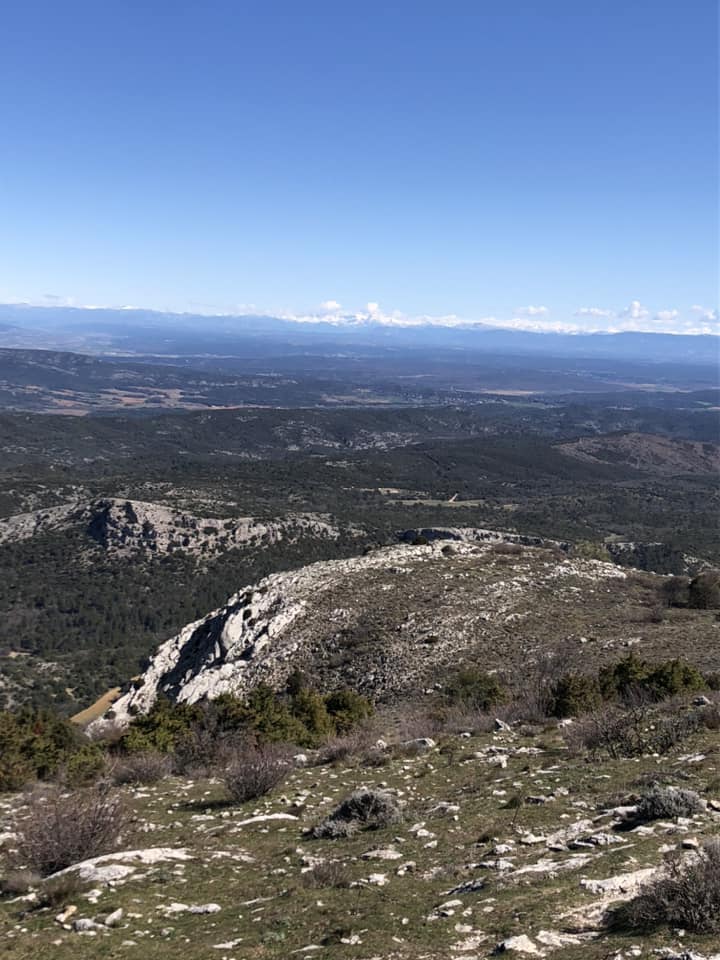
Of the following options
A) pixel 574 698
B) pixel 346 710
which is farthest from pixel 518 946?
pixel 346 710

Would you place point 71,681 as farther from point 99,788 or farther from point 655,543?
point 655,543

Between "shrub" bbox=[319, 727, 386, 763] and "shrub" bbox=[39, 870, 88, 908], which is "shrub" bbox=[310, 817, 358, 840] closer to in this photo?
"shrub" bbox=[39, 870, 88, 908]

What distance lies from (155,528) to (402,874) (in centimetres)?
9145

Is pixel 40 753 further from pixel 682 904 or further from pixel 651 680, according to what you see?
pixel 651 680

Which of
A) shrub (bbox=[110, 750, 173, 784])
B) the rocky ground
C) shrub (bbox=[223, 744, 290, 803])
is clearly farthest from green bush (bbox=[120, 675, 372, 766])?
the rocky ground

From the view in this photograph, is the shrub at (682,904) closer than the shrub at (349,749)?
Yes

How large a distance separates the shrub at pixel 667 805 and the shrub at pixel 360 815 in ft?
15.0

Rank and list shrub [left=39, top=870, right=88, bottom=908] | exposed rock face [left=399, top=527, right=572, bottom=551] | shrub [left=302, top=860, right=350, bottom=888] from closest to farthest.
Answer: shrub [left=39, top=870, right=88, bottom=908] → shrub [left=302, top=860, right=350, bottom=888] → exposed rock face [left=399, top=527, right=572, bottom=551]

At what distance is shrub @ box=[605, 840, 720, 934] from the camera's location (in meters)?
7.31

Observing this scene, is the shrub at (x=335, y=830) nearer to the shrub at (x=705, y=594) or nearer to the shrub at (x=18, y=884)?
the shrub at (x=18, y=884)

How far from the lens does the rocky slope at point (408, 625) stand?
32.4m

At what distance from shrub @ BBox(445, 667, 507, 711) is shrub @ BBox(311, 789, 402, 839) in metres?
11.8

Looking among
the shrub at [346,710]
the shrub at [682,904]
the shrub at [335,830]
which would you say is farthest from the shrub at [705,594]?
the shrub at [682,904]

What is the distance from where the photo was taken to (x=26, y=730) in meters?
23.1
